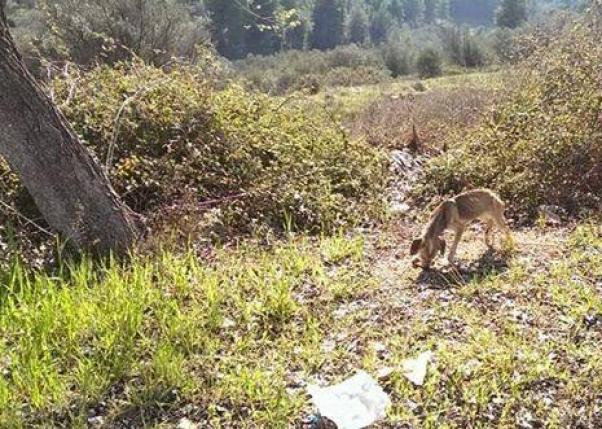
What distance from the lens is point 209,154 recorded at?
631cm

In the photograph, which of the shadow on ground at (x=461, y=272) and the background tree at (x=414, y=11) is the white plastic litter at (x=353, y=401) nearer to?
the shadow on ground at (x=461, y=272)

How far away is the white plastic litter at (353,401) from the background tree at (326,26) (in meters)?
41.6

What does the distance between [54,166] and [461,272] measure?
3114mm

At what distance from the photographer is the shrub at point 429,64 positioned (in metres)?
32.1

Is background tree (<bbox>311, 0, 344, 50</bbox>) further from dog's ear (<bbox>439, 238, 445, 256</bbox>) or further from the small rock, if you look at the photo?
the small rock

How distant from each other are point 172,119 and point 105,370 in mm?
3489

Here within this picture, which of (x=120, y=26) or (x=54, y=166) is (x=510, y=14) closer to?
(x=120, y=26)

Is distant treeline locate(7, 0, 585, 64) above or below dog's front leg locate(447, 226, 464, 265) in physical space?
above

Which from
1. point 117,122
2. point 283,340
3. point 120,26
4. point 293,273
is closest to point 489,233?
point 293,273

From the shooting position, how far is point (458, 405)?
3.22 meters

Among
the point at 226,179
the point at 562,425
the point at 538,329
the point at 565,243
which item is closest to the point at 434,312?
the point at 538,329

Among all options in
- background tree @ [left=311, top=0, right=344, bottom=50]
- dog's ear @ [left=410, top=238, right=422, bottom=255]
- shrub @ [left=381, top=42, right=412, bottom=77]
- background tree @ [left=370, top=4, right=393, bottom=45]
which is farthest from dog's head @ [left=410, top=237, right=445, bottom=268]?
background tree @ [left=370, top=4, right=393, bottom=45]

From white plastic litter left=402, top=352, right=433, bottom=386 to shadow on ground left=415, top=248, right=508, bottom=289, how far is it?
932 mm

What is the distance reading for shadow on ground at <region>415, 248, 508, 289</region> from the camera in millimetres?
4426
